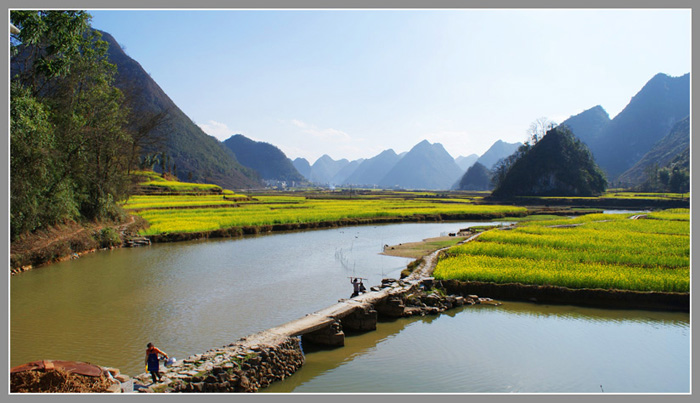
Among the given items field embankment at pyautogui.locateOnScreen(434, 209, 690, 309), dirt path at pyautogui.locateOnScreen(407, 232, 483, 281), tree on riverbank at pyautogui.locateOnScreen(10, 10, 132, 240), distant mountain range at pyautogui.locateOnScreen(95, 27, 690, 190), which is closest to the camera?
field embankment at pyautogui.locateOnScreen(434, 209, 690, 309)

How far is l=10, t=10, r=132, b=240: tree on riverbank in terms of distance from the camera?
16062 mm

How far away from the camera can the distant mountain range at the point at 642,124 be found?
163875mm

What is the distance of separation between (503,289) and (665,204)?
176 feet

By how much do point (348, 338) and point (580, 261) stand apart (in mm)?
10664

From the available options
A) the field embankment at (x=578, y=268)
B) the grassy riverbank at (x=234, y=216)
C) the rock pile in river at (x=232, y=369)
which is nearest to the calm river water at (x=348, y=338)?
the rock pile in river at (x=232, y=369)

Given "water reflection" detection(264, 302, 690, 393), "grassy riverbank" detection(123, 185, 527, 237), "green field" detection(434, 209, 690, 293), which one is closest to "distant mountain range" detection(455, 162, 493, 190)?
"grassy riverbank" detection(123, 185, 527, 237)

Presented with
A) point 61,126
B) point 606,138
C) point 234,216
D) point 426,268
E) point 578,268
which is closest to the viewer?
point 578,268

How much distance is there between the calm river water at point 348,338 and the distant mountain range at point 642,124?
548 ft

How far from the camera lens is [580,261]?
16750mm

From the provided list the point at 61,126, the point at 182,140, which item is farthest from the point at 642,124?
the point at 61,126

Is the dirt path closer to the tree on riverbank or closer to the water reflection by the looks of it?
the water reflection

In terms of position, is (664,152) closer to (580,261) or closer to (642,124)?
(642,124)

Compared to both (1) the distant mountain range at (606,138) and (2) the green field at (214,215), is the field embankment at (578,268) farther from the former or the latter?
(1) the distant mountain range at (606,138)

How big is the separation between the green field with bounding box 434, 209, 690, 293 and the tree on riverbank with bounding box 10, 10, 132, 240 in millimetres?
15191
